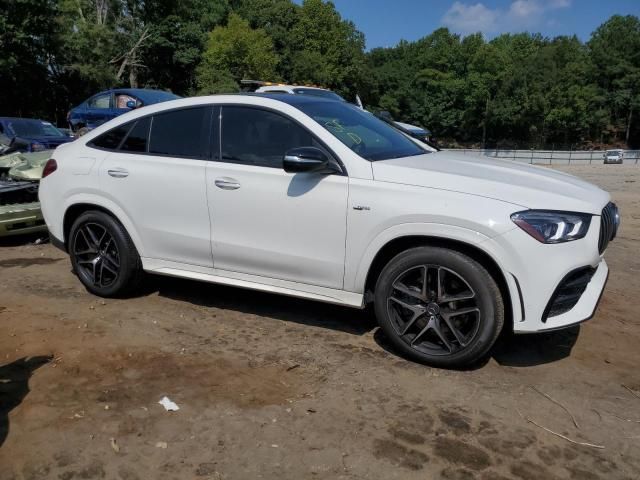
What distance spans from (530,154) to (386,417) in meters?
51.2

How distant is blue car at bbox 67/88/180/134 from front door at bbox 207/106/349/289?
8.54 meters

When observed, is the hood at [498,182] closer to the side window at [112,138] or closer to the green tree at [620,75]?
the side window at [112,138]

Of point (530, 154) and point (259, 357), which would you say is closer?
point (259, 357)

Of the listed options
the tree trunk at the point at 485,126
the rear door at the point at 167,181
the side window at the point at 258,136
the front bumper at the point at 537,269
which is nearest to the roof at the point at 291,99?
the side window at the point at 258,136

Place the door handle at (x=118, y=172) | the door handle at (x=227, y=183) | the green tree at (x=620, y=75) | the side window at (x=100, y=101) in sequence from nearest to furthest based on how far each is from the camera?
the door handle at (x=227, y=183) < the door handle at (x=118, y=172) < the side window at (x=100, y=101) < the green tree at (x=620, y=75)

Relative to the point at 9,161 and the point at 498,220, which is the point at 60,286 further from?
the point at 498,220


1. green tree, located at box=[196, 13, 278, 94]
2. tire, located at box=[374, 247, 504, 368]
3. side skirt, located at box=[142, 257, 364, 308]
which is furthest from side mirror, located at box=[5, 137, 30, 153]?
green tree, located at box=[196, 13, 278, 94]

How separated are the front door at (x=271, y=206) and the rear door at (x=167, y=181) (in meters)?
0.14

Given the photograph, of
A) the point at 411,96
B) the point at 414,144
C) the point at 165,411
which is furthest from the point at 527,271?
the point at 411,96

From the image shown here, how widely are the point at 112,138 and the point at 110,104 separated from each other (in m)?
9.42

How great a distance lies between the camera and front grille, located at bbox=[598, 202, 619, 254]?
12.1 ft

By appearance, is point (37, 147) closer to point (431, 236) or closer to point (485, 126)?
point (431, 236)

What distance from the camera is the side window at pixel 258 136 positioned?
422 centimetres

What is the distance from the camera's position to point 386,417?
10.5 ft
